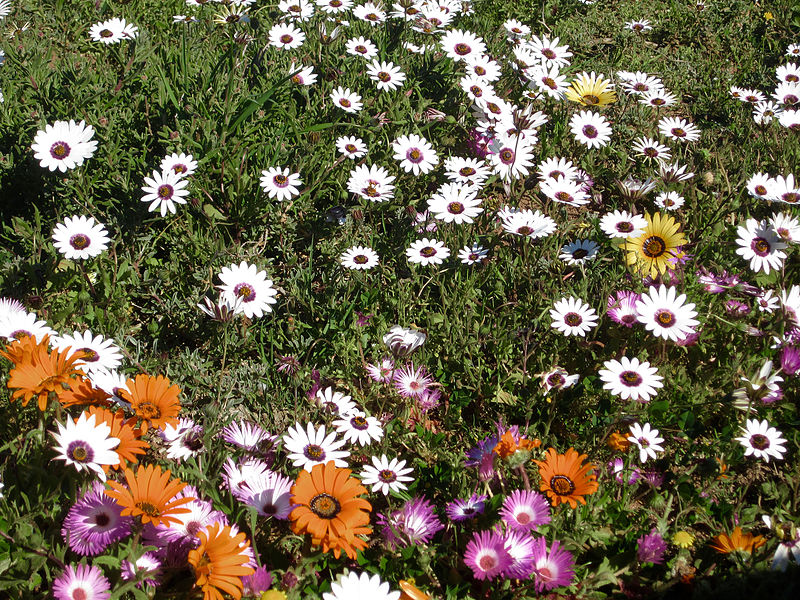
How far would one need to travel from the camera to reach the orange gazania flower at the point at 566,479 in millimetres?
1987

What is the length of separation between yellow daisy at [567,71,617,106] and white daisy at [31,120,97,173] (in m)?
2.38

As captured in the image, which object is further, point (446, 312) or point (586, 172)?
point (586, 172)

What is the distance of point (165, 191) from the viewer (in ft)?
9.34

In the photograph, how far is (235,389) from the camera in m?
2.63

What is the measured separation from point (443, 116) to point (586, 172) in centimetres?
83

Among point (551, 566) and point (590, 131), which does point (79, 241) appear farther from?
point (590, 131)

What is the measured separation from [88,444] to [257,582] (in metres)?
0.55

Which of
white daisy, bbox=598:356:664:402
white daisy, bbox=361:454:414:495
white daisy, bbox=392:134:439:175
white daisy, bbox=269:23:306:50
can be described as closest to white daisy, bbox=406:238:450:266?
white daisy, bbox=392:134:439:175

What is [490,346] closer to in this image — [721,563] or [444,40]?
[721,563]

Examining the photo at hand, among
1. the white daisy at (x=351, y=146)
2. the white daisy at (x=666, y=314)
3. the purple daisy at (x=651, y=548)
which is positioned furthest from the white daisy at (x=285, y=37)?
the purple daisy at (x=651, y=548)

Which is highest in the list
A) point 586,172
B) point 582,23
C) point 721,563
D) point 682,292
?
point 582,23

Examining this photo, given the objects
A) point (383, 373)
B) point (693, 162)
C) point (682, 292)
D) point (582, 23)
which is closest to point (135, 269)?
point (383, 373)

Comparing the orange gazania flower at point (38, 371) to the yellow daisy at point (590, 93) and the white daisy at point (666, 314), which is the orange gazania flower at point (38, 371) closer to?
the white daisy at point (666, 314)

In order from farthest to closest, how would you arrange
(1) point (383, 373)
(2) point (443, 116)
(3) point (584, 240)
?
1. (2) point (443, 116)
2. (3) point (584, 240)
3. (1) point (383, 373)
